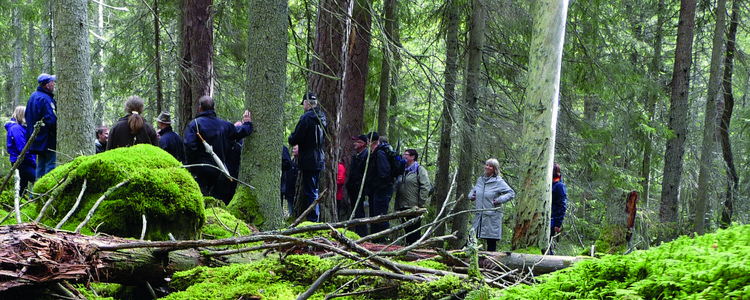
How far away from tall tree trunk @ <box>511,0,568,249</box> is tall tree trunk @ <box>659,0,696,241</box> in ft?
24.5

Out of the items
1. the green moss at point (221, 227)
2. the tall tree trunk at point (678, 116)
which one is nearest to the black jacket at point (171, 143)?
the green moss at point (221, 227)

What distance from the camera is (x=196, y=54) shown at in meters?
10.8

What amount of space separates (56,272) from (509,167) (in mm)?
11770

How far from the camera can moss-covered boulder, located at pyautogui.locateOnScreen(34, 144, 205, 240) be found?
12.7ft

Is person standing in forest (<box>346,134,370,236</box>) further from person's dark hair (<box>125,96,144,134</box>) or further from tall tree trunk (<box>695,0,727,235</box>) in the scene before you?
tall tree trunk (<box>695,0,727,235</box>)

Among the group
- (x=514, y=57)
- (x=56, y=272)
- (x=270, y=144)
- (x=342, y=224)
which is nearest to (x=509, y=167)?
(x=514, y=57)

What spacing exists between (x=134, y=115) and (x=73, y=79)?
0.97 metres

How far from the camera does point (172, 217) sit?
401 cm

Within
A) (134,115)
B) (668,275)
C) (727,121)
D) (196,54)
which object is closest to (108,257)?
(668,275)

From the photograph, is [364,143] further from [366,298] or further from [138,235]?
[366,298]

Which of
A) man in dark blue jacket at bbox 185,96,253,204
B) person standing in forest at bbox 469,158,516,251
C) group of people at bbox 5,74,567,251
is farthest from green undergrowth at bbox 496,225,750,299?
person standing in forest at bbox 469,158,516,251

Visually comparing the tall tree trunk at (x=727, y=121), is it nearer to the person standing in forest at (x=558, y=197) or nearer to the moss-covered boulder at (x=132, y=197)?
the person standing in forest at (x=558, y=197)

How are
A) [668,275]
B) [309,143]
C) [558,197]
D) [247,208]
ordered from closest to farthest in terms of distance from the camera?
[668,275], [247,208], [309,143], [558,197]

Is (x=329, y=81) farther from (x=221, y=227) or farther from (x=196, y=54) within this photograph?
(x=221, y=227)
